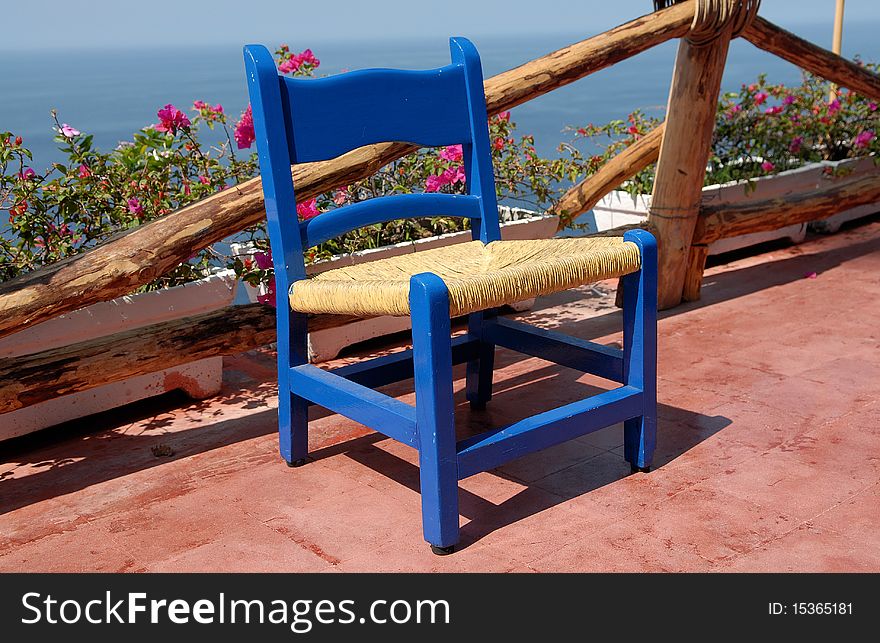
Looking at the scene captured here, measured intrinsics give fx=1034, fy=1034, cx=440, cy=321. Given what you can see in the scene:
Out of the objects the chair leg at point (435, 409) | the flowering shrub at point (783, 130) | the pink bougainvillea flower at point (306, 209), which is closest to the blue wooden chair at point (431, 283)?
the chair leg at point (435, 409)

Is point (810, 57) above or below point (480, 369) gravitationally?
above

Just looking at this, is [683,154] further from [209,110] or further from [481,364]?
[209,110]

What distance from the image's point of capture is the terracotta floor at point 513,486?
201 centimetres

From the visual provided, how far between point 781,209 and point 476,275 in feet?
7.85

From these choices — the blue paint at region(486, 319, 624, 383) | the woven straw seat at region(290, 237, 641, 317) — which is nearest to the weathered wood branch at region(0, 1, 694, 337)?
the woven straw seat at region(290, 237, 641, 317)

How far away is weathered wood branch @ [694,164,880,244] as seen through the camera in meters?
3.79

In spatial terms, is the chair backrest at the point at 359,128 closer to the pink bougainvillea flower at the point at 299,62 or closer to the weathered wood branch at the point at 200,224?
the weathered wood branch at the point at 200,224

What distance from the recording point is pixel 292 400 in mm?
2418

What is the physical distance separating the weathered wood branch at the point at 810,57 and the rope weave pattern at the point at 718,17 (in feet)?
0.36

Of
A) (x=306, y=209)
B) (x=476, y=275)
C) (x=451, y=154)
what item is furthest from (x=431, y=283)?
(x=451, y=154)

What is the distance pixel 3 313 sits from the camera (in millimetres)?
2244

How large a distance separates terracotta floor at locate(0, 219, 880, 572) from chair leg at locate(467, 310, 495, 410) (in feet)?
0.13

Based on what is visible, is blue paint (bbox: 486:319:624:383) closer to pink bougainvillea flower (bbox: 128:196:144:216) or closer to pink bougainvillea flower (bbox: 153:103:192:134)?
pink bougainvillea flower (bbox: 128:196:144:216)
